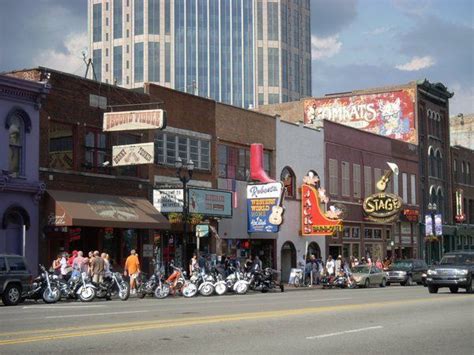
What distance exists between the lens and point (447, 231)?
224ft

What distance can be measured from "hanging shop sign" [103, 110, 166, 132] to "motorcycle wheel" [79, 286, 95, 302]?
8.85 meters

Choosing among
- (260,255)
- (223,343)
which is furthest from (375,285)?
(223,343)

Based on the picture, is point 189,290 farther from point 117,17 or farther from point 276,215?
point 117,17

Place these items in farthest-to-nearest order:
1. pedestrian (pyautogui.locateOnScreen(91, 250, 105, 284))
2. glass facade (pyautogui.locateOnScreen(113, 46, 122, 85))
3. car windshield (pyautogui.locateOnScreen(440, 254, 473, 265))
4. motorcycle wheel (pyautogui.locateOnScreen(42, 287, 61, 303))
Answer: glass facade (pyautogui.locateOnScreen(113, 46, 122, 85))
car windshield (pyautogui.locateOnScreen(440, 254, 473, 265))
pedestrian (pyautogui.locateOnScreen(91, 250, 105, 284))
motorcycle wheel (pyautogui.locateOnScreen(42, 287, 61, 303))

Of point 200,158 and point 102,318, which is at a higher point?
point 200,158

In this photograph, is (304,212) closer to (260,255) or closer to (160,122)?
(260,255)

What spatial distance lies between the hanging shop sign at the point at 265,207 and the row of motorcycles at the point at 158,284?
5.90m

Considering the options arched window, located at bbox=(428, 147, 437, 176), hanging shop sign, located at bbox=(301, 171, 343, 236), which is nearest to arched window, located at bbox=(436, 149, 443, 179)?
arched window, located at bbox=(428, 147, 437, 176)

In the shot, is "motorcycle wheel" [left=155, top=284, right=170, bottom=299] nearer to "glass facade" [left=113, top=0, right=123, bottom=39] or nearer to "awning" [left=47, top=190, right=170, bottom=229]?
"awning" [left=47, top=190, right=170, bottom=229]

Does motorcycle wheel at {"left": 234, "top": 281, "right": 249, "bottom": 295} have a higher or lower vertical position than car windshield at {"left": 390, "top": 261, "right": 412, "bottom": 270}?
lower

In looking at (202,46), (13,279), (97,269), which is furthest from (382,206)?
(202,46)

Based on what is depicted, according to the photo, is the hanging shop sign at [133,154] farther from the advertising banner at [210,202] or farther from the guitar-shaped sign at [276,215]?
the guitar-shaped sign at [276,215]

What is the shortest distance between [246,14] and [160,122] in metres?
127

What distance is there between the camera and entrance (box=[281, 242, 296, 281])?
153 ft
